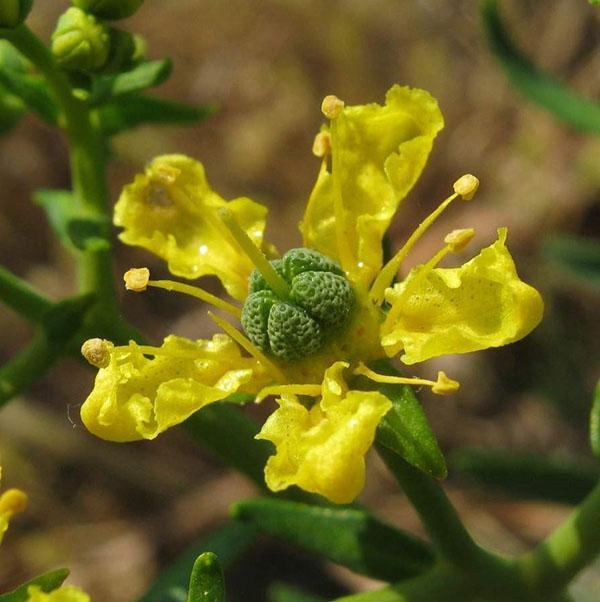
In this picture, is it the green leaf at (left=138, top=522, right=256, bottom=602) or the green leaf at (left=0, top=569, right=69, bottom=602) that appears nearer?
the green leaf at (left=0, top=569, right=69, bottom=602)

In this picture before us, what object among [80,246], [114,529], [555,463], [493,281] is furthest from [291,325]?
[114,529]

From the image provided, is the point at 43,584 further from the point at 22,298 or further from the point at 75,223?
the point at 75,223

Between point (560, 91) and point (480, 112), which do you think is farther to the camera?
point (480, 112)

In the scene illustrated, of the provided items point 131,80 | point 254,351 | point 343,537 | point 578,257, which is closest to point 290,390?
point 254,351

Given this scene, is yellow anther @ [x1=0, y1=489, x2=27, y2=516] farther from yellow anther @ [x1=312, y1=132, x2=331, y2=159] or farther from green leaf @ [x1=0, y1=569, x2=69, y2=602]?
yellow anther @ [x1=312, y1=132, x2=331, y2=159]

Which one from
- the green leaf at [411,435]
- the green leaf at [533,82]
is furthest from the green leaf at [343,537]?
the green leaf at [533,82]

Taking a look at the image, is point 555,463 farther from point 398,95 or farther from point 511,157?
point 511,157

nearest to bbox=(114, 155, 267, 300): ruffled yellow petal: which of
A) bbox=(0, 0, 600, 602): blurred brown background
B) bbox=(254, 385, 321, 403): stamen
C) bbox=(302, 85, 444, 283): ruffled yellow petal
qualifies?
bbox=(302, 85, 444, 283): ruffled yellow petal
